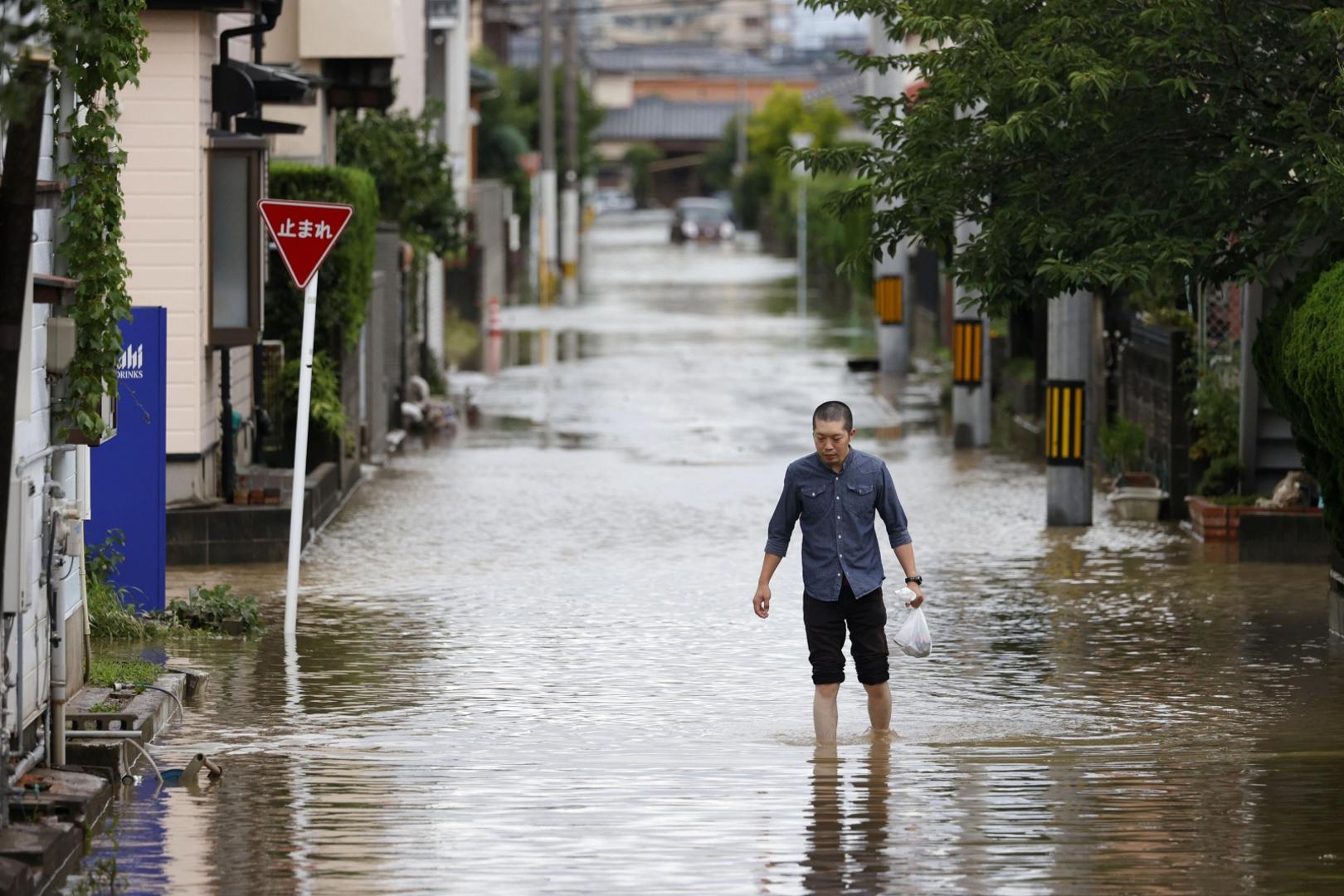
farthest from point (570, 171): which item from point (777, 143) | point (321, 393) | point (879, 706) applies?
point (879, 706)

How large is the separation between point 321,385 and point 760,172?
76230 mm

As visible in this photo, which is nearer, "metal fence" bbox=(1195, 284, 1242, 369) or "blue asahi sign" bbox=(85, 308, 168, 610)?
"blue asahi sign" bbox=(85, 308, 168, 610)

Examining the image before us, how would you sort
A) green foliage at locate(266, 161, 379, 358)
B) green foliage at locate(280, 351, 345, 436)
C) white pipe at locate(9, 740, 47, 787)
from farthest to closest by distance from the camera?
green foliage at locate(266, 161, 379, 358), green foliage at locate(280, 351, 345, 436), white pipe at locate(9, 740, 47, 787)

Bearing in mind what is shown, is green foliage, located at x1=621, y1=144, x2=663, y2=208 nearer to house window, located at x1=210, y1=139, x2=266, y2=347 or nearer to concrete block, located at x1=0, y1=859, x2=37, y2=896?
house window, located at x1=210, y1=139, x2=266, y2=347

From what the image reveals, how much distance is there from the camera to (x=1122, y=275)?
13688mm

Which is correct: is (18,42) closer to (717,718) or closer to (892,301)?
(717,718)

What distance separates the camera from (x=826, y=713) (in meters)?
10.7

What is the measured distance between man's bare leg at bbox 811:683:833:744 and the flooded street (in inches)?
3.3

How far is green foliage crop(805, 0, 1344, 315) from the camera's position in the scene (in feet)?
45.0

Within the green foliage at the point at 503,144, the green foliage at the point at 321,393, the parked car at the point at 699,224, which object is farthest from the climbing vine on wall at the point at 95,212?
the parked car at the point at 699,224

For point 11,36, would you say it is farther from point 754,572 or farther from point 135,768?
point 754,572

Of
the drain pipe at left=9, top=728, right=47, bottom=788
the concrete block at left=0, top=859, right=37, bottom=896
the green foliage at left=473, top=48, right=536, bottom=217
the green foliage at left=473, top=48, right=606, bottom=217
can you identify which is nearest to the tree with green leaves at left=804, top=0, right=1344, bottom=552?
the drain pipe at left=9, top=728, right=47, bottom=788

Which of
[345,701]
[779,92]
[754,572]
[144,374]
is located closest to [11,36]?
[345,701]

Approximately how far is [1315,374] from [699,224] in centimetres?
7679
